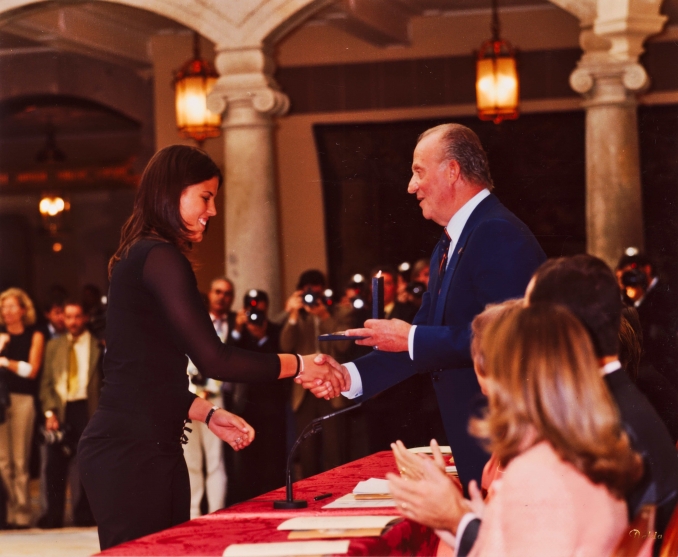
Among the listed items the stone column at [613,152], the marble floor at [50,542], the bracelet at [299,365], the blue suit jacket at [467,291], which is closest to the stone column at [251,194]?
the marble floor at [50,542]

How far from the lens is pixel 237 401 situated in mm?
6266

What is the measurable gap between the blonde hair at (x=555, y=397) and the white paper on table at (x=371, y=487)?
3.19 feet

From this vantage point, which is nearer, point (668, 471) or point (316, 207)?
point (668, 471)

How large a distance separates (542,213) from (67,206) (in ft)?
21.7

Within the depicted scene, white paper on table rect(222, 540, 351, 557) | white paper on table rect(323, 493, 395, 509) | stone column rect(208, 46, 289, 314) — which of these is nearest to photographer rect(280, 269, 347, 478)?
stone column rect(208, 46, 289, 314)

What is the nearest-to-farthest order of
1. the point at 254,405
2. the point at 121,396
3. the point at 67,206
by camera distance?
the point at 121,396 → the point at 254,405 → the point at 67,206

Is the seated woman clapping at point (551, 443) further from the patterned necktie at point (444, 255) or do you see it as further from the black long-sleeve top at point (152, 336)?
the patterned necktie at point (444, 255)

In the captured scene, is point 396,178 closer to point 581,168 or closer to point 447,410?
point 581,168

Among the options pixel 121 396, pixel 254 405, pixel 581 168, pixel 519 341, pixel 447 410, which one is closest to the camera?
pixel 519 341

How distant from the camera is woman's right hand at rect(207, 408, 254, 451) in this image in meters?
2.76

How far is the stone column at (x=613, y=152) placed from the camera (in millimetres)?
6984

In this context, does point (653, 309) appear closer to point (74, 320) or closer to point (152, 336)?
point (74, 320)

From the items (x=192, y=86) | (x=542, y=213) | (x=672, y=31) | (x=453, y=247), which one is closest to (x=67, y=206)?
(x=192, y=86)

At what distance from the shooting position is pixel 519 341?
168 centimetres
